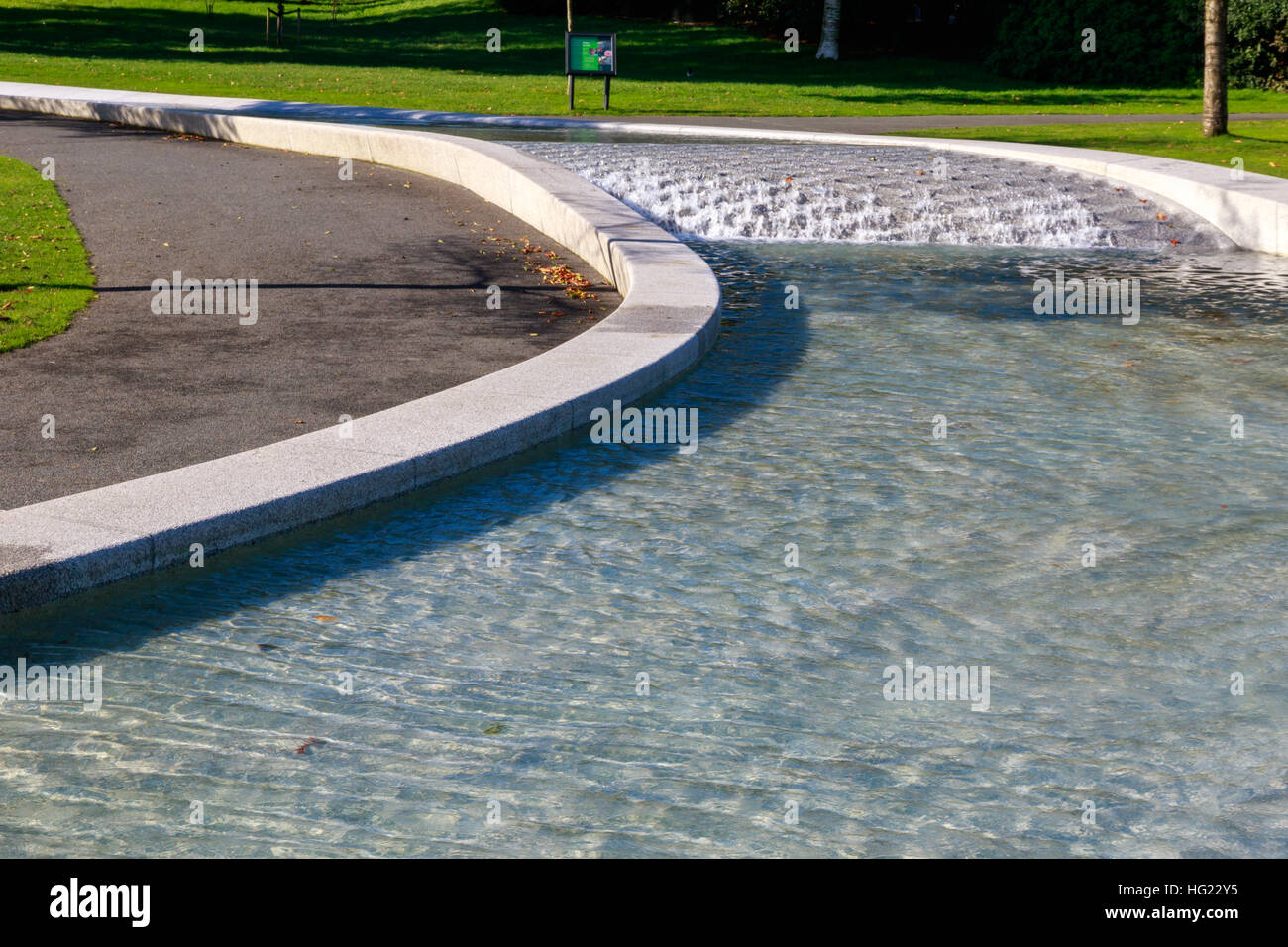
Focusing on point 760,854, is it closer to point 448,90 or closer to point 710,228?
point 710,228

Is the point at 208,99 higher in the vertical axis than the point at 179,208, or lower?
higher

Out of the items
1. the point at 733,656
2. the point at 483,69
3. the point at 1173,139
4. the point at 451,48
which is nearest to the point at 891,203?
the point at 1173,139

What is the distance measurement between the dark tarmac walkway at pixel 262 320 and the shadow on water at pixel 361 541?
102 cm

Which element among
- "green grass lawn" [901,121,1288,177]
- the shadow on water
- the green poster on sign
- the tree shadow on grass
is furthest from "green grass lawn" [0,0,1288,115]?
the shadow on water

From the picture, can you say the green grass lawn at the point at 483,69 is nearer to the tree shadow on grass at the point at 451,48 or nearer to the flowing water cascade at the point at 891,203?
the tree shadow on grass at the point at 451,48

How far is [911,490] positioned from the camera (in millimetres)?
7148

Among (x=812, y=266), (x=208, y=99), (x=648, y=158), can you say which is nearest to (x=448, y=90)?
(x=208, y=99)

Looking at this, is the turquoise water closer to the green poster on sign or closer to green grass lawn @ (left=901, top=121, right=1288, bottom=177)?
green grass lawn @ (left=901, top=121, right=1288, bottom=177)

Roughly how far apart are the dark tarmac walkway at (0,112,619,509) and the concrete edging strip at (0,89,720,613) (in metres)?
0.46

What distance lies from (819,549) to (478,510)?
1.66 metres

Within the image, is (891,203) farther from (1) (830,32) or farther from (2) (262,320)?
(1) (830,32)

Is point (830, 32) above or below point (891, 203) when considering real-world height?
above

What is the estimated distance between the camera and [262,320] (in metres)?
10.2

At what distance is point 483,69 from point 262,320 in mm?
30010
